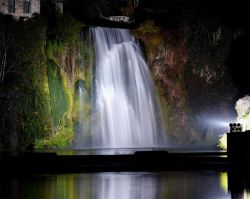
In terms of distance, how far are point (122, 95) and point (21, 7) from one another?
33.6 feet

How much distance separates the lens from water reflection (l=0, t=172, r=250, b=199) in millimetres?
12625

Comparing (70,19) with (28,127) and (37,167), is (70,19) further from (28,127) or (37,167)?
(37,167)

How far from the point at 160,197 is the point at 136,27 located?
3167 cm

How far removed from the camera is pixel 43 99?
1352 inches

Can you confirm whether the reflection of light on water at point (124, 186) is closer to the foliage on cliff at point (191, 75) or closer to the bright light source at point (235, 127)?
the bright light source at point (235, 127)

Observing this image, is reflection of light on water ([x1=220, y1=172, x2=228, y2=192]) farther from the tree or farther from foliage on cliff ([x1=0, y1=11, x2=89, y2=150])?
the tree

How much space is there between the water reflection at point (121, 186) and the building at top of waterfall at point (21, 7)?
2576cm

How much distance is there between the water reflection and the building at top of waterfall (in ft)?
84.5

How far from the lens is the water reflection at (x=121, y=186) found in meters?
12.6

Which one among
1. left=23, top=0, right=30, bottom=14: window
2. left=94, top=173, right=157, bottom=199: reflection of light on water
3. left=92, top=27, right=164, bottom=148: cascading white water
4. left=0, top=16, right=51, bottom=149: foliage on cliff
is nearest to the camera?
left=94, top=173, right=157, bottom=199: reflection of light on water

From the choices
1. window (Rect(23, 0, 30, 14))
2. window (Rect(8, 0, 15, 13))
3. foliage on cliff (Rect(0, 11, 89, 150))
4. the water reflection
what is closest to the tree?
foliage on cliff (Rect(0, 11, 89, 150))

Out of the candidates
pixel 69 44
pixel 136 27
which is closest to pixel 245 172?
pixel 69 44

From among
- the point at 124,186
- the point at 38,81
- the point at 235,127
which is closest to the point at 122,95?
the point at 38,81

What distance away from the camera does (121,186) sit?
47.2 ft
